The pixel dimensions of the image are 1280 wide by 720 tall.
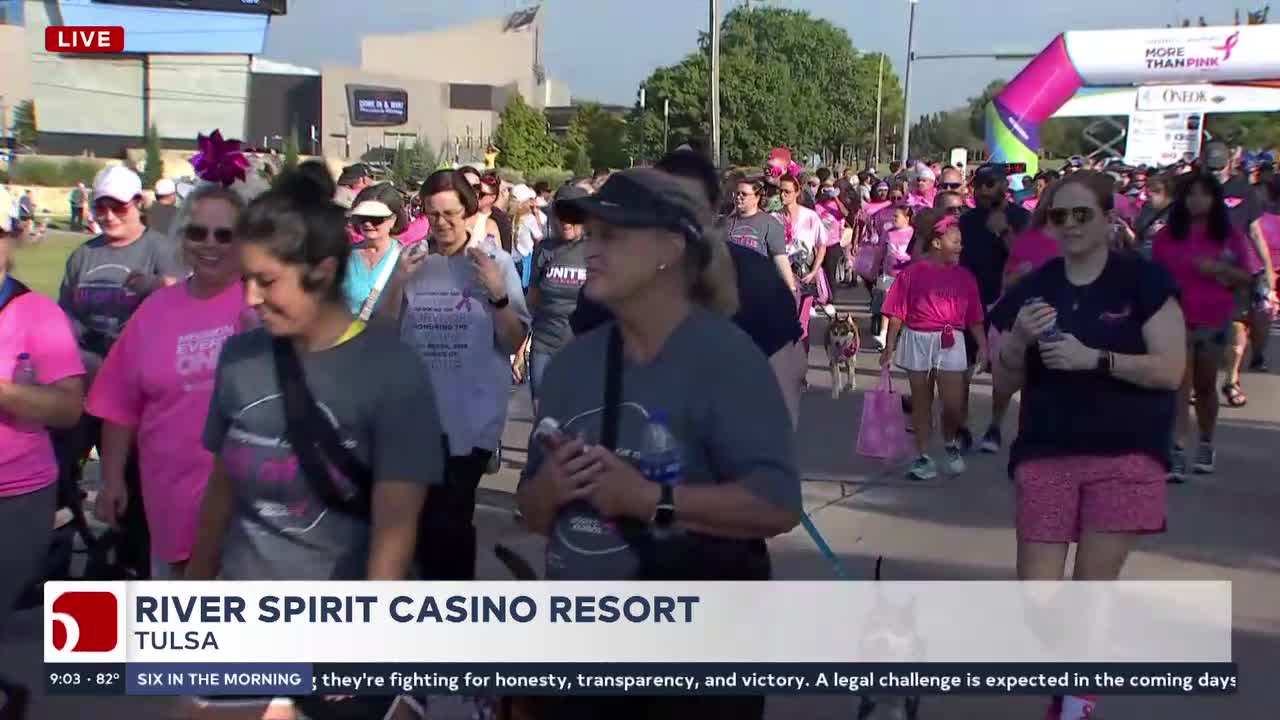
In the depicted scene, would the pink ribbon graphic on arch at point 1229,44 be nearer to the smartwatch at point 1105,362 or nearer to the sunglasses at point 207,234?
the smartwatch at point 1105,362

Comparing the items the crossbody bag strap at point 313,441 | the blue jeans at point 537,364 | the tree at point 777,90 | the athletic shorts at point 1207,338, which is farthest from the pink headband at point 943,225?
the tree at point 777,90

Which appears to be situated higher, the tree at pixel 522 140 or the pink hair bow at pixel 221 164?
the tree at pixel 522 140

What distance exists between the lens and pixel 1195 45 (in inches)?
1252

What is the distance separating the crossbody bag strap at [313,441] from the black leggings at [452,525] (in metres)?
0.26

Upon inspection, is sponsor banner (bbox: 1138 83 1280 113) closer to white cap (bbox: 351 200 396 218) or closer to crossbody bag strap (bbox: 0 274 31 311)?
white cap (bbox: 351 200 396 218)

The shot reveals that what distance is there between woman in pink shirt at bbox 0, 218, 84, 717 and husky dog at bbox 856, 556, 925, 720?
2408mm

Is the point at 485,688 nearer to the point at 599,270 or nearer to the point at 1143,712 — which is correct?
the point at 599,270

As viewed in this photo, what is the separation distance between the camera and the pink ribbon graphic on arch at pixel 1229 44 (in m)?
31.8

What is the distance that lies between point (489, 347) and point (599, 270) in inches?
105

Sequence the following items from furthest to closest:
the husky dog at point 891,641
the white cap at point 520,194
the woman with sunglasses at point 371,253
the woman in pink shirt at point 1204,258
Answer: the white cap at point 520,194
the woman in pink shirt at point 1204,258
the woman with sunglasses at point 371,253
the husky dog at point 891,641

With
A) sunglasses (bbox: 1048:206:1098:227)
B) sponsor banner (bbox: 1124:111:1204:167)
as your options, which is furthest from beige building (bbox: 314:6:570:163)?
sunglasses (bbox: 1048:206:1098:227)

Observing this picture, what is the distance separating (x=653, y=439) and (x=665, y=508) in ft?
0.48

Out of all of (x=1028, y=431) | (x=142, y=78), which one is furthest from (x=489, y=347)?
(x=142, y=78)

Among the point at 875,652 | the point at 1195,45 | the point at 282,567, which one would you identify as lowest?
the point at 875,652
